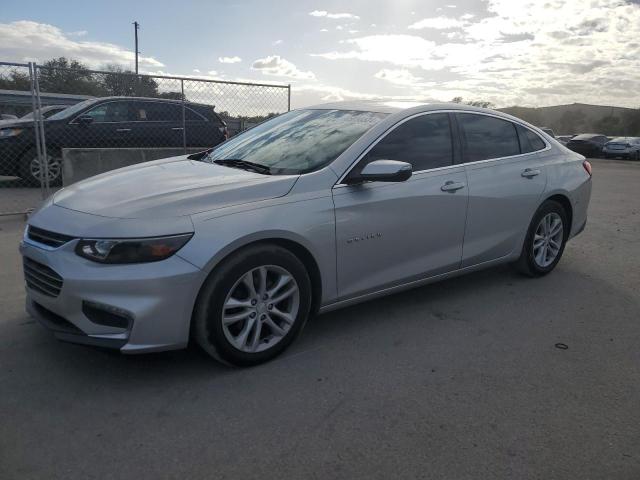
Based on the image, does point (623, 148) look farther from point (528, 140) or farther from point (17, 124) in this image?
point (17, 124)

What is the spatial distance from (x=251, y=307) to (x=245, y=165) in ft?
3.74

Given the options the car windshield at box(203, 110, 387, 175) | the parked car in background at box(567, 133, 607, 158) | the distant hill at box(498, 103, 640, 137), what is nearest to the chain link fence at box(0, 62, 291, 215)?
the car windshield at box(203, 110, 387, 175)

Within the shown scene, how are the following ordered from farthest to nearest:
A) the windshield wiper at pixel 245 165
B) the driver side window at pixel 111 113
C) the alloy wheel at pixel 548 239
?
the driver side window at pixel 111 113, the alloy wheel at pixel 548 239, the windshield wiper at pixel 245 165

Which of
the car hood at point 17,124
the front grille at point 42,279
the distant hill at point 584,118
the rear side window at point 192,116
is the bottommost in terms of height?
the front grille at point 42,279

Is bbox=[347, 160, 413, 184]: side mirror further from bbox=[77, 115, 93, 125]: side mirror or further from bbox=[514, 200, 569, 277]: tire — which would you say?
bbox=[77, 115, 93, 125]: side mirror

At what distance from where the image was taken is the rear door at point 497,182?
4.36 meters

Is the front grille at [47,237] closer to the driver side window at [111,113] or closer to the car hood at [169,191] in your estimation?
the car hood at [169,191]

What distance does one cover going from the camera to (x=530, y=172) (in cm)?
481

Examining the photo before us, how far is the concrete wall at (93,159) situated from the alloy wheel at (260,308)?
6031mm

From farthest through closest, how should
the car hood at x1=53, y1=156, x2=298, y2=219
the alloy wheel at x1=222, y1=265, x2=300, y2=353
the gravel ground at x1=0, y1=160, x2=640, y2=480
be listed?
the alloy wheel at x1=222, y1=265, x2=300, y2=353 < the car hood at x1=53, y1=156, x2=298, y2=219 < the gravel ground at x1=0, y1=160, x2=640, y2=480

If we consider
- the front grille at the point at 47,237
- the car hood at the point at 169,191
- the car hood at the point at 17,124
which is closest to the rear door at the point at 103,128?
the car hood at the point at 17,124

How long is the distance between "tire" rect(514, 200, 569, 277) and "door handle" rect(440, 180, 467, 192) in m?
1.12

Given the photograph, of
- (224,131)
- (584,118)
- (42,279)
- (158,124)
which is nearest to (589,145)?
(224,131)

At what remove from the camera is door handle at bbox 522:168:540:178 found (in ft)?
15.6
